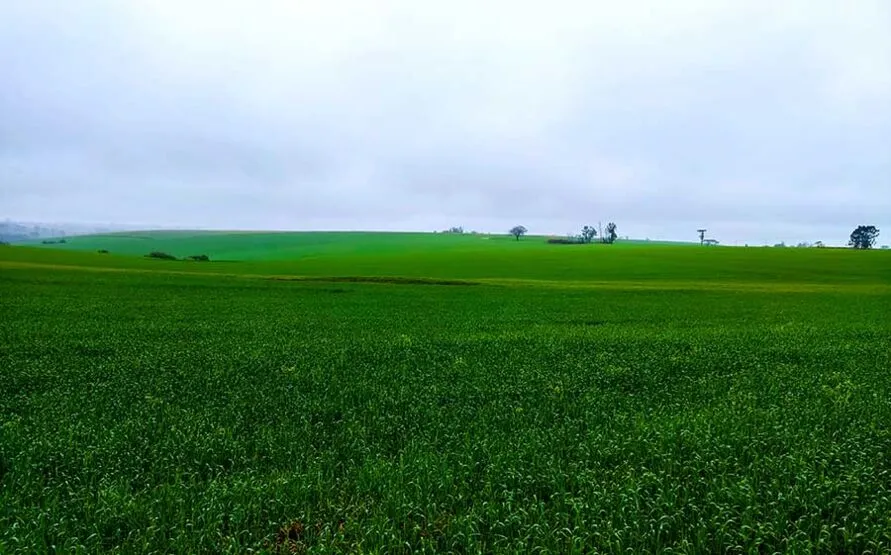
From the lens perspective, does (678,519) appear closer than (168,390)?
Yes

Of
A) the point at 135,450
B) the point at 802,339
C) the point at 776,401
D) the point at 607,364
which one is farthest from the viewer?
the point at 802,339

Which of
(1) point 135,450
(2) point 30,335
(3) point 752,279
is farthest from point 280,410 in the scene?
(3) point 752,279

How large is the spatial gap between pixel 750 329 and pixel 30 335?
31881 millimetres

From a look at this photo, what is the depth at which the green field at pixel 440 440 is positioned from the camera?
6699mm

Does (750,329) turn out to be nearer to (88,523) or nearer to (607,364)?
(607,364)

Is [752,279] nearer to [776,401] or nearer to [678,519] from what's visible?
[776,401]

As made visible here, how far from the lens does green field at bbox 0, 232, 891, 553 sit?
6699 mm

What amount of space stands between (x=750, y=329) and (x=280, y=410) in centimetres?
2385

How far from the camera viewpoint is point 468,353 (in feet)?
63.7

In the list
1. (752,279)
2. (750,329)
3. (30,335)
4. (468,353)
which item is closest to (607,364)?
(468,353)

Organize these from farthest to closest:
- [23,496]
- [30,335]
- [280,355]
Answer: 1. [30,335]
2. [280,355]
3. [23,496]

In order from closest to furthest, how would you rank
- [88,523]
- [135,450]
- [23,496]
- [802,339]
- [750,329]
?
1. [88,523]
2. [23,496]
3. [135,450]
4. [802,339]
5. [750,329]

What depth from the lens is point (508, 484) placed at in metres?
8.05

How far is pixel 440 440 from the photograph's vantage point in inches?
391
